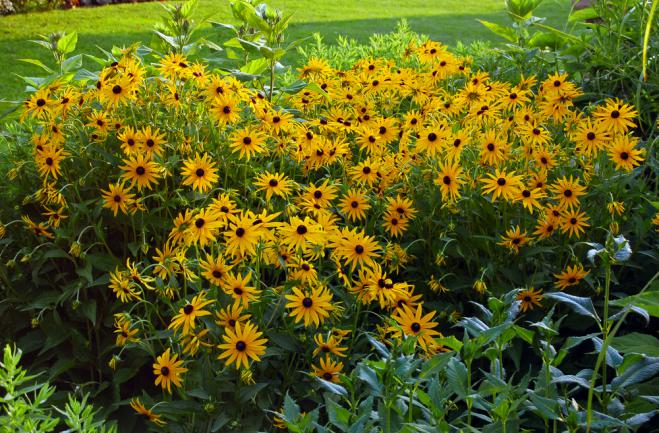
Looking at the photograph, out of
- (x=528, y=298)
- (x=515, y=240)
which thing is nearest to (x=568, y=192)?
(x=515, y=240)

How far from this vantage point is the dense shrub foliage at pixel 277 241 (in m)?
1.91

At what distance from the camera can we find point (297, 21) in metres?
10.2

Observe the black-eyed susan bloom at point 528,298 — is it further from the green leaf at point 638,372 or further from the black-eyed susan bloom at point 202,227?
the black-eyed susan bloom at point 202,227

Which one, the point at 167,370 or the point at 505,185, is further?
the point at 505,185

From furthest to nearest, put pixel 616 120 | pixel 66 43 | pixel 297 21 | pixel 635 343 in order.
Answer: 1. pixel 297 21
2. pixel 66 43
3. pixel 616 120
4. pixel 635 343

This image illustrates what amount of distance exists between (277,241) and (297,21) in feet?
28.2

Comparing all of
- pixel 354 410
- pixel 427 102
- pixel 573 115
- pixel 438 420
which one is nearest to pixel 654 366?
pixel 438 420

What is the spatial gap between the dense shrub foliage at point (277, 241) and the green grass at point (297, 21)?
4841mm

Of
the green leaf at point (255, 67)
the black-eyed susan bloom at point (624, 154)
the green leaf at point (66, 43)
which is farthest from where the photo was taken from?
the green leaf at point (255, 67)

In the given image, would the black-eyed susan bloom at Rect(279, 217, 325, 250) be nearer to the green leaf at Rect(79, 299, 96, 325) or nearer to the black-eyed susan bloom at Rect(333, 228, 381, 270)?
the black-eyed susan bloom at Rect(333, 228, 381, 270)

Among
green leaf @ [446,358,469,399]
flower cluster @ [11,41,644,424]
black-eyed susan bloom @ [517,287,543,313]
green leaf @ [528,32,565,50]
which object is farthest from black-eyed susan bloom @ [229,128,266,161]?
green leaf @ [528,32,565,50]

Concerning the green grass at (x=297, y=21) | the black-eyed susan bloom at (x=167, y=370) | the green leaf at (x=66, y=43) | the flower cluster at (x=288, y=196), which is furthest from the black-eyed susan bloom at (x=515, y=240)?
the green grass at (x=297, y=21)

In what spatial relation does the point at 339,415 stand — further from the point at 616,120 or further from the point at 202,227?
the point at 616,120

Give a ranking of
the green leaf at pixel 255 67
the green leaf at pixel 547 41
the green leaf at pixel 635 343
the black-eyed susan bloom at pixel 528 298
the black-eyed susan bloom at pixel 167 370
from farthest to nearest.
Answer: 1. the green leaf at pixel 547 41
2. the green leaf at pixel 255 67
3. the black-eyed susan bloom at pixel 528 298
4. the black-eyed susan bloom at pixel 167 370
5. the green leaf at pixel 635 343
